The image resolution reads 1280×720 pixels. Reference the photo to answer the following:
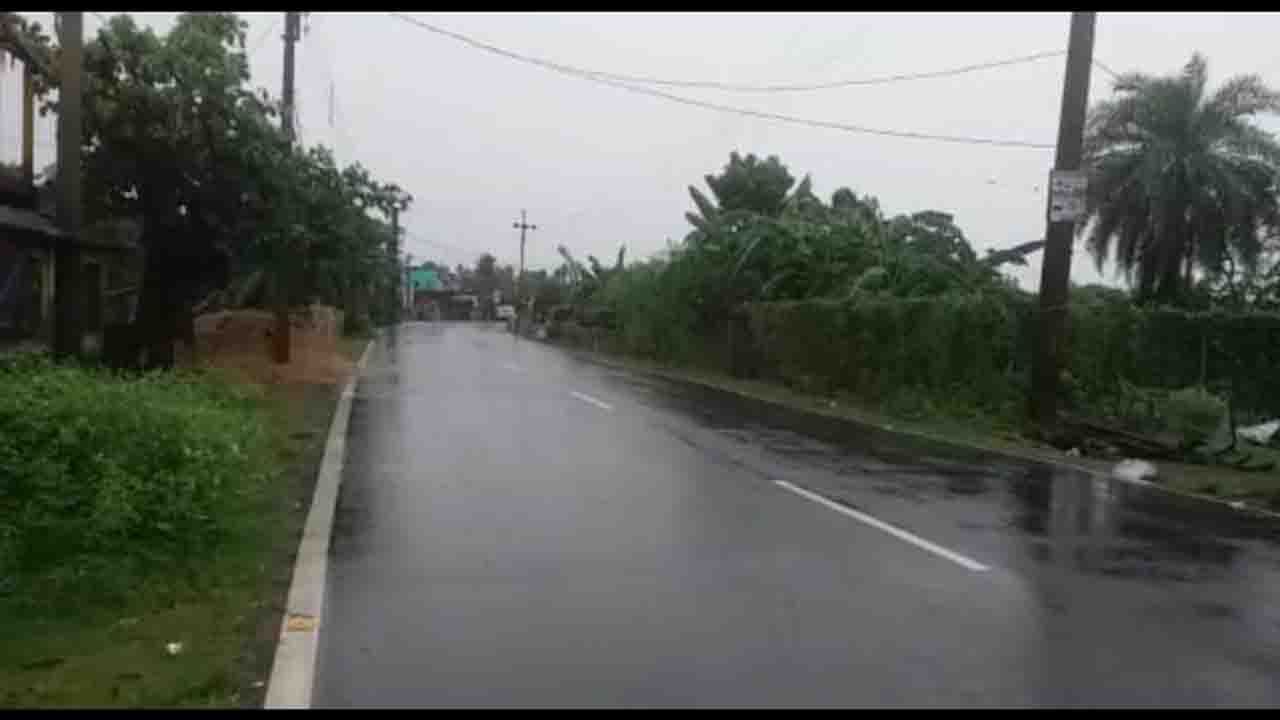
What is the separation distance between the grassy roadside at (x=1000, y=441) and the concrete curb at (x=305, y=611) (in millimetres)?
8702

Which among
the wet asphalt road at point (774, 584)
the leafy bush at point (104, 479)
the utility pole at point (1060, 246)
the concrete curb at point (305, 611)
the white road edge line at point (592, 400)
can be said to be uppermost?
the utility pole at point (1060, 246)

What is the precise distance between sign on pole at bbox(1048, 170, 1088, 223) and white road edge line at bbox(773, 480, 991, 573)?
7.59 meters

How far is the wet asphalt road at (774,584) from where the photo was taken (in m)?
5.81

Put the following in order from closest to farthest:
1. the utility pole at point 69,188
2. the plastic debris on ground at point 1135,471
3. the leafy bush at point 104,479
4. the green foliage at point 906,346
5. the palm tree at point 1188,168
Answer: the leafy bush at point 104,479 < the plastic debris on ground at point 1135,471 < the utility pole at point 69,188 < the green foliage at point 906,346 < the palm tree at point 1188,168

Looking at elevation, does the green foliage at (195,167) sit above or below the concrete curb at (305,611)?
above

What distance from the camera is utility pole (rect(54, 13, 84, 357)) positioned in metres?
16.2

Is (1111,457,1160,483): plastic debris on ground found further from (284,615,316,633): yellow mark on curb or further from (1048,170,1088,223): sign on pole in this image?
(284,615,316,633): yellow mark on curb

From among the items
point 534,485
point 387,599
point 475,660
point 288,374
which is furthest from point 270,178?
point 475,660

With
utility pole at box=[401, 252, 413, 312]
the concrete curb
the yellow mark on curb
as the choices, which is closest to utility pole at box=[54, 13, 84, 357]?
the concrete curb

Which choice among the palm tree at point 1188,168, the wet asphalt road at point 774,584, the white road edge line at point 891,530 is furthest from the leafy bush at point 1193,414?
the palm tree at point 1188,168

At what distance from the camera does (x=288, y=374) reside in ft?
80.0

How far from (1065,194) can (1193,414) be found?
3.43m

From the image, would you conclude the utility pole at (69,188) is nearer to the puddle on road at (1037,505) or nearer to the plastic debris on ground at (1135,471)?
the puddle on road at (1037,505)

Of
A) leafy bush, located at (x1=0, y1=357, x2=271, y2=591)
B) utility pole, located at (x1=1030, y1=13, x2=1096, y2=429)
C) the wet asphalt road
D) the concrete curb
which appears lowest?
the concrete curb
